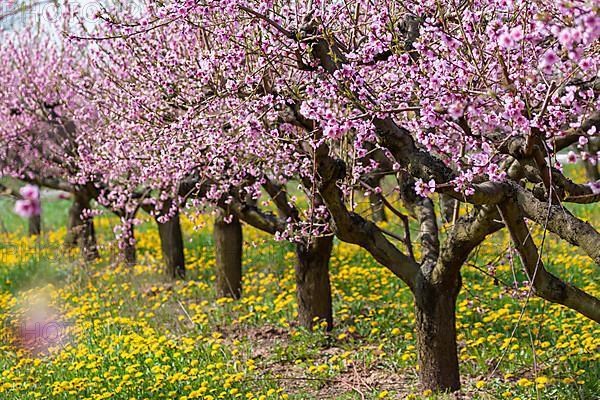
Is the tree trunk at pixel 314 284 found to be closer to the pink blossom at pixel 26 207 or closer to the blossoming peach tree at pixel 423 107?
the blossoming peach tree at pixel 423 107

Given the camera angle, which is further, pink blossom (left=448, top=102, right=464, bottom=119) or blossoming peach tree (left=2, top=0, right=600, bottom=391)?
blossoming peach tree (left=2, top=0, right=600, bottom=391)

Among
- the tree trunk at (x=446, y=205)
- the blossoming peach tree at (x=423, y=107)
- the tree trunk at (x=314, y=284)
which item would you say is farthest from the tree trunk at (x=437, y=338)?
the tree trunk at (x=314, y=284)

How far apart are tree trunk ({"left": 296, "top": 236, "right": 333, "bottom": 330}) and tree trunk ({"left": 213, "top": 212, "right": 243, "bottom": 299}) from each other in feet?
6.55

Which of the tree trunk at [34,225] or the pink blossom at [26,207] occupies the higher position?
the tree trunk at [34,225]

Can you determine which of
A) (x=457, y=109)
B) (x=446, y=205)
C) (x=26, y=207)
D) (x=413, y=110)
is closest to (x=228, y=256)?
(x=446, y=205)

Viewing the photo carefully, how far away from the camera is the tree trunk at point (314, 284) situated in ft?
24.6

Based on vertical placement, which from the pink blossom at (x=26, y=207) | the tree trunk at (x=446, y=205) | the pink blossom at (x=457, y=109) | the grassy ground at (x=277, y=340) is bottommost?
the grassy ground at (x=277, y=340)

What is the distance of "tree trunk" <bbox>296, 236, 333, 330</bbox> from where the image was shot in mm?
7496

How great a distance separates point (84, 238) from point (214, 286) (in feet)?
12.6

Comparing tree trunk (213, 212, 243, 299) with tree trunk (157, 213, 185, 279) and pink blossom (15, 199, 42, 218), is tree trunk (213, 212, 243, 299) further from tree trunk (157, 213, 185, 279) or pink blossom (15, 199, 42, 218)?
pink blossom (15, 199, 42, 218)

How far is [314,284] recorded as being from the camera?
7.57 meters

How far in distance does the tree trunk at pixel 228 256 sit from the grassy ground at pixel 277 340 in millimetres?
216

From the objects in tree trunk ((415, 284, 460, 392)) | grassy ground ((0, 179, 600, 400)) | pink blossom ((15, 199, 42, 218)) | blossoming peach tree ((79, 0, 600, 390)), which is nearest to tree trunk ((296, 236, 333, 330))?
grassy ground ((0, 179, 600, 400))

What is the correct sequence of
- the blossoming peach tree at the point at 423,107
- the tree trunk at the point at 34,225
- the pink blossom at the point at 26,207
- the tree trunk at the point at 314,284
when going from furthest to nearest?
the tree trunk at the point at 34,225 < the tree trunk at the point at 314,284 < the blossoming peach tree at the point at 423,107 < the pink blossom at the point at 26,207
